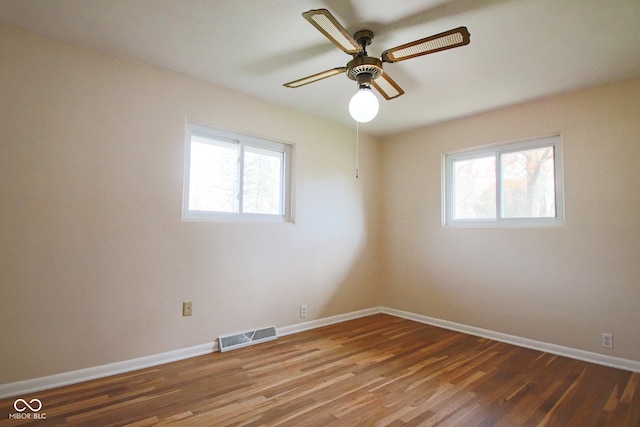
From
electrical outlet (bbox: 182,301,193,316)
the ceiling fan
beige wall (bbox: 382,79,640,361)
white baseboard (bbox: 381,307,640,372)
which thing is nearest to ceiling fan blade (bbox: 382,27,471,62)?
the ceiling fan

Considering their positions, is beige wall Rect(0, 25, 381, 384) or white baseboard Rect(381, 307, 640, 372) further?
white baseboard Rect(381, 307, 640, 372)

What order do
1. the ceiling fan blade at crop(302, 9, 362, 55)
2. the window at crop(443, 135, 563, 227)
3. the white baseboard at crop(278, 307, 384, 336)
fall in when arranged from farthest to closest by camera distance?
the white baseboard at crop(278, 307, 384, 336), the window at crop(443, 135, 563, 227), the ceiling fan blade at crop(302, 9, 362, 55)

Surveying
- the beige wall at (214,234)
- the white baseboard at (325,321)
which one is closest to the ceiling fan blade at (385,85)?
the beige wall at (214,234)

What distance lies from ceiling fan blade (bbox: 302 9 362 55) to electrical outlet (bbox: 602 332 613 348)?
3.03m

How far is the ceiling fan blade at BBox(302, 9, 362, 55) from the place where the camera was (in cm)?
158

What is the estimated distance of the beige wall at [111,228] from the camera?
215 cm

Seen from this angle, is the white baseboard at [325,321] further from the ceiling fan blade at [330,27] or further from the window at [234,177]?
the ceiling fan blade at [330,27]

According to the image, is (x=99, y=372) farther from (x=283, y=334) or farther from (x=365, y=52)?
(x=365, y=52)

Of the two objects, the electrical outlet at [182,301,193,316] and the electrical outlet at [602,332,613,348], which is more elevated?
the electrical outlet at [182,301,193,316]

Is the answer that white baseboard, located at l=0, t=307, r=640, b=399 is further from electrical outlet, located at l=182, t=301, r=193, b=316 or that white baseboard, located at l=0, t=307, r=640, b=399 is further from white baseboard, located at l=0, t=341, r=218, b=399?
electrical outlet, located at l=182, t=301, r=193, b=316

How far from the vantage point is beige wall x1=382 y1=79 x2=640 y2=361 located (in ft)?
8.86

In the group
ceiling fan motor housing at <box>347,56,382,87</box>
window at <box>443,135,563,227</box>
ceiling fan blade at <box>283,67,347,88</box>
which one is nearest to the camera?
ceiling fan motor housing at <box>347,56,382,87</box>

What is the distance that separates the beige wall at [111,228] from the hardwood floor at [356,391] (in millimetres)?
324

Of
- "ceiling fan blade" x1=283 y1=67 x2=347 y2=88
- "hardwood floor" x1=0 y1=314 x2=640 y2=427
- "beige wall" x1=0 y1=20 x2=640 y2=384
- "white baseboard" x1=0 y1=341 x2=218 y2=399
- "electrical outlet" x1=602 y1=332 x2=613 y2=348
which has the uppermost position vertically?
"ceiling fan blade" x1=283 y1=67 x2=347 y2=88
